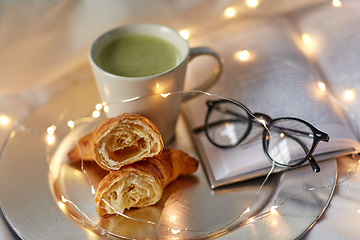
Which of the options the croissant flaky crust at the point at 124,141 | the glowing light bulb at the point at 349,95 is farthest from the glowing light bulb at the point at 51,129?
the glowing light bulb at the point at 349,95

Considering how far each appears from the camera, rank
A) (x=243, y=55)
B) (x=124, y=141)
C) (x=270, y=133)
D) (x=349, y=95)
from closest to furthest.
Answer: (x=124, y=141) < (x=270, y=133) < (x=349, y=95) < (x=243, y=55)

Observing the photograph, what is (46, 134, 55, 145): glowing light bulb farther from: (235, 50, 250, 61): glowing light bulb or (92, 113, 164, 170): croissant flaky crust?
(235, 50, 250, 61): glowing light bulb

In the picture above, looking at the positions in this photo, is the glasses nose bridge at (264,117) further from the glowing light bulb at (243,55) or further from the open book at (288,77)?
the glowing light bulb at (243,55)

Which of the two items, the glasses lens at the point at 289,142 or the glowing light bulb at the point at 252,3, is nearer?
the glasses lens at the point at 289,142

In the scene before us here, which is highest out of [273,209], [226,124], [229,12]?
[229,12]

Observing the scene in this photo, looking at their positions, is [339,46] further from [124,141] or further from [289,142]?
[124,141]

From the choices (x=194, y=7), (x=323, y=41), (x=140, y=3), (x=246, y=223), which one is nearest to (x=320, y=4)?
(x=323, y=41)

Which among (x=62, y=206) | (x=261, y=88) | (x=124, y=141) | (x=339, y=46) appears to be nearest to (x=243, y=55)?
(x=261, y=88)
